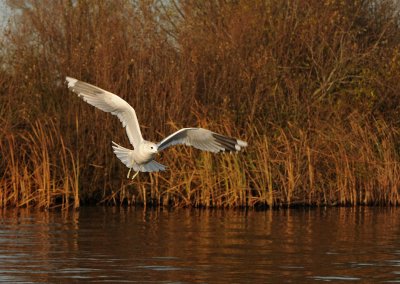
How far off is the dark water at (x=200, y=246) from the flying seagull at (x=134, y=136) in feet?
2.66

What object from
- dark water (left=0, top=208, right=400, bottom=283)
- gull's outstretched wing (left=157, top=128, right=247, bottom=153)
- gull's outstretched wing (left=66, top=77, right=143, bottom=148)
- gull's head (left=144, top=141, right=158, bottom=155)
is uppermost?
gull's outstretched wing (left=66, top=77, right=143, bottom=148)

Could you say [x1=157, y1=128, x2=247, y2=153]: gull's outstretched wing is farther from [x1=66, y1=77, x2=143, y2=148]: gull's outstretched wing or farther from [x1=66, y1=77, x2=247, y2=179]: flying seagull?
[x1=66, y1=77, x2=143, y2=148]: gull's outstretched wing

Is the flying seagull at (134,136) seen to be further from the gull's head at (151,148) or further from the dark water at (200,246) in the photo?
the dark water at (200,246)

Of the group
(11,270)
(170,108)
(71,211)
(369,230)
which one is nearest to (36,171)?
(71,211)

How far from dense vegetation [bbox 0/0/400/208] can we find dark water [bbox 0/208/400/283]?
700 millimetres

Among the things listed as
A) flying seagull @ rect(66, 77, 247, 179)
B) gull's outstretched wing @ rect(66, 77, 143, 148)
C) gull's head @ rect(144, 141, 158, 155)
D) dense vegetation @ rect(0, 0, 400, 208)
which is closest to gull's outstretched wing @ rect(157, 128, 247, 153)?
flying seagull @ rect(66, 77, 247, 179)

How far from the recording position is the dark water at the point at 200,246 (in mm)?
10453

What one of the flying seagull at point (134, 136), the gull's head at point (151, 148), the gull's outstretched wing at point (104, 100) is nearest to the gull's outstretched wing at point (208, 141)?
the flying seagull at point (134, 136)

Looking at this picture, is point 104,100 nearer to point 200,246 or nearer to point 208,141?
point 208,141

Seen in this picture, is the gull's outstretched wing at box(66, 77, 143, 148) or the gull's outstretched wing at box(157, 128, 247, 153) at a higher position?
the gull's outstretched wing at box(66, 77, 143, 148)

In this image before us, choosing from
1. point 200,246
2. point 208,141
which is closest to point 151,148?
point 208,141

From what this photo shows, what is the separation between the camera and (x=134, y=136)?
1497cm

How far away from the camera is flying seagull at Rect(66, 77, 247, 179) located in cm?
1480

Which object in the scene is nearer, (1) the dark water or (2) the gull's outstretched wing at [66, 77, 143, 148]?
(1) the dark water
